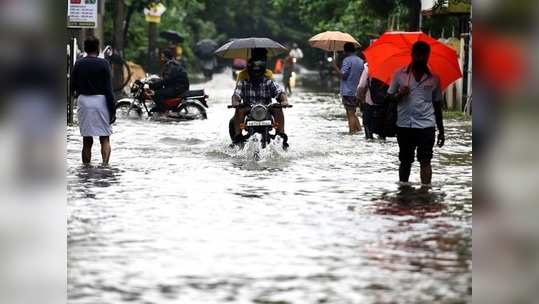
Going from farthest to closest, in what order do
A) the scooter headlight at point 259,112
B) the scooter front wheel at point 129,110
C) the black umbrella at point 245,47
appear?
the scooter front wheel at point 129,110 < the black umbrella at point 245,47 < the scooter headlight at point 259,112

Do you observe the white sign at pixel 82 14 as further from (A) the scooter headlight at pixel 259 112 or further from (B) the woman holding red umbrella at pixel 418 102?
(B) the woman holding red umbrella at pixel 418 102

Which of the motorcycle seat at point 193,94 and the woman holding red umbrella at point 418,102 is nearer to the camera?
the woman holding red umbrella at point 418,102

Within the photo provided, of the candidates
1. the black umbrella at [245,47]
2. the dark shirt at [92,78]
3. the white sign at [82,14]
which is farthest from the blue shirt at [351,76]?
the dark shirt at [92,78]

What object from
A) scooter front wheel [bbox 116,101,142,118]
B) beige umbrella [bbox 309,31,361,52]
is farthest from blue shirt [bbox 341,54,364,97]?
scooter front wheel [bbox 116,101,142,118]

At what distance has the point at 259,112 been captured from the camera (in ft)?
60.7

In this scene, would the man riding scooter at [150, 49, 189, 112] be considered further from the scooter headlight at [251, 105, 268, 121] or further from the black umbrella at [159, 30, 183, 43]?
the black umbrella at [159, 30, 183, 43]

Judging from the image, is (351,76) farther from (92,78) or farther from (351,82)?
(92,78)

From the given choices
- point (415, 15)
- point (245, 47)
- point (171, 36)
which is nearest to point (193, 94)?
point (245, 47)

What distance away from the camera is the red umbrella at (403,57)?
14.9 metres

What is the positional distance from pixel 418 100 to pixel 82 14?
13.1 meters

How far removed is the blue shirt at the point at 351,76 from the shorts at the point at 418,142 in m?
9.82

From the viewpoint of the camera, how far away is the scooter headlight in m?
18.5

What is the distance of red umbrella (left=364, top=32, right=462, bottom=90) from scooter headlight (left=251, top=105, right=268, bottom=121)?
123 inches
